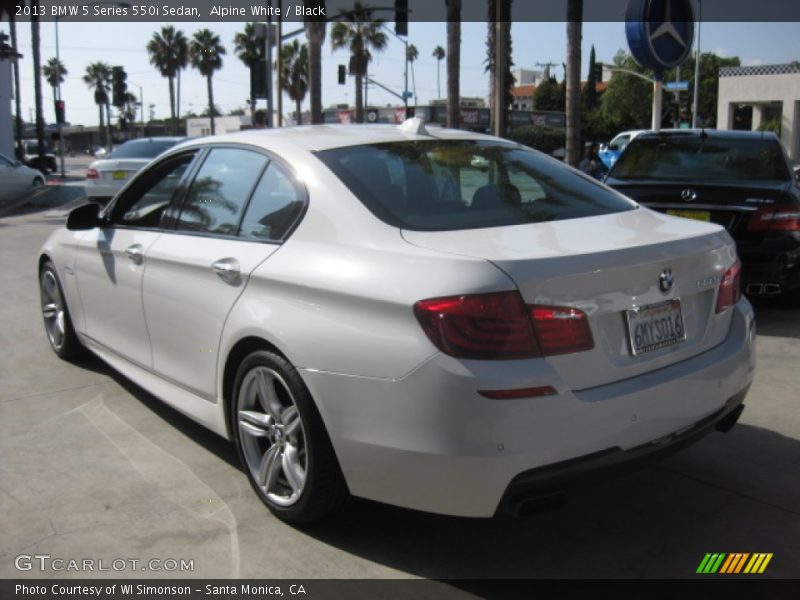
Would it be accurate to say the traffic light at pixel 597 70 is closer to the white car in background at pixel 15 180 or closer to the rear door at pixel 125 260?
the white car in background at pixel 15 180

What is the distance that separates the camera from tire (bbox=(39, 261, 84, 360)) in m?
5.51

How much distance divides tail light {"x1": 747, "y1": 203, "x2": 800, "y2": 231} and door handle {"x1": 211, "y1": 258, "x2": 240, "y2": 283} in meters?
4.51

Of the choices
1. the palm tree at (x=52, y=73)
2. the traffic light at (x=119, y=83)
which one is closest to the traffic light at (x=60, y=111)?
the traffic light at (x=119, y=83)

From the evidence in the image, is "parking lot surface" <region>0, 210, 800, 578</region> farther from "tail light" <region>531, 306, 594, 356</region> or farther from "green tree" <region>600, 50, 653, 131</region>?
"green tree" <region>600, 50, 653, 131</region>

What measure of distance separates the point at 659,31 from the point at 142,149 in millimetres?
11122

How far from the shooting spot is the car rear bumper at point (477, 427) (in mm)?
2557

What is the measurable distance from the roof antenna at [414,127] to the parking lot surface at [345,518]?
179 centimetres

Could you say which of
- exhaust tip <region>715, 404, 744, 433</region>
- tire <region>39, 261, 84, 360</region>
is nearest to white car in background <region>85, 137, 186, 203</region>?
tire <region>39, 261, 84, 360</region>

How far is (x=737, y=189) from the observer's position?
6488 millimetres

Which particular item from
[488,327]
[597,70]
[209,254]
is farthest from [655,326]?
[597,70]

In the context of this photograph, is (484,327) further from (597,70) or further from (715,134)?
(597,70)

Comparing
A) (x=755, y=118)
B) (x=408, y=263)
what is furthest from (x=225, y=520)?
(x=755, y=118)

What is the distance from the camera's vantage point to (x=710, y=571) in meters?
2.96

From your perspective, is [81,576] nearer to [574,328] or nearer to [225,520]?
[225,520]
